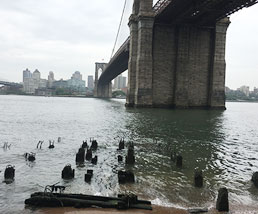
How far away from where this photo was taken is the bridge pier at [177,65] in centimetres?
4144

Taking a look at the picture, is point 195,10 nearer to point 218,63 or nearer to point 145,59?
point 145,59

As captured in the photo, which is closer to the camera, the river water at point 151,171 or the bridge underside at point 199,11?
the river water at point 151,171

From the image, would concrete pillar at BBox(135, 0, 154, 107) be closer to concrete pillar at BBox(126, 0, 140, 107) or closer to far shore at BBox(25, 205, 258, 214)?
concrete pillar at BBox(126, 0, 140, 107)

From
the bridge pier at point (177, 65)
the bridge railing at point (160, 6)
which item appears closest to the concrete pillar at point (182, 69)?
the bridge pier at point (177, 65)

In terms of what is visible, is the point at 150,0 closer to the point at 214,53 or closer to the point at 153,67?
the point at 153,67

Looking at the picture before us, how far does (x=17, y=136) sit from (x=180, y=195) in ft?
39.9

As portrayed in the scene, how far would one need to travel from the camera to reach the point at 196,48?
142ft

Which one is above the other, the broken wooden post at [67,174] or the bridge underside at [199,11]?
the bridge underside at [199,11]

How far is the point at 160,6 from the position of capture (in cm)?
3978

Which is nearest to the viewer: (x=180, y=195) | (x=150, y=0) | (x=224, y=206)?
(x=224, y=206)

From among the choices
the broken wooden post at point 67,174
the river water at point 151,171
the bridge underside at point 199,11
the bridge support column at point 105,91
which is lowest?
the river water at point 151,171

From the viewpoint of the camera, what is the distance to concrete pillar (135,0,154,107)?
133ft

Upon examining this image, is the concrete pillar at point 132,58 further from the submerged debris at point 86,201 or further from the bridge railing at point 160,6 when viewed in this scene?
the submerged debris at point 86,201

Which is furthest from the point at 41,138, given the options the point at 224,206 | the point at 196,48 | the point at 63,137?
the point at 196,48
